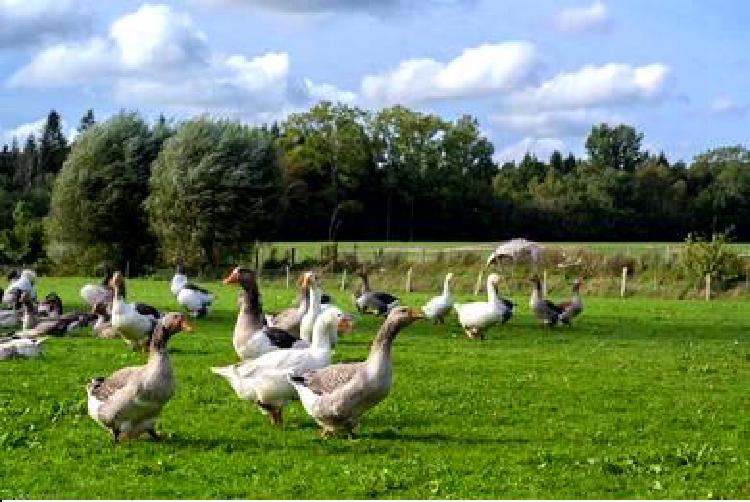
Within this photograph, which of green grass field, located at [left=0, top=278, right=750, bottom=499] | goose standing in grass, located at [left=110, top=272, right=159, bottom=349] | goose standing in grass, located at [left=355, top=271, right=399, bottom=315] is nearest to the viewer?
green grass field, located at [left=0, top=278, right=750, bottom=499]

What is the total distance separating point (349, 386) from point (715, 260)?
47.7 meters

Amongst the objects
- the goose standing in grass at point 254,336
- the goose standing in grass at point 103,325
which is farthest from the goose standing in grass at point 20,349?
the goose standing in grass at point 254,336

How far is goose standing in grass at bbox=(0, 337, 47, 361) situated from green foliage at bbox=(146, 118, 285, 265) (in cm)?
5543

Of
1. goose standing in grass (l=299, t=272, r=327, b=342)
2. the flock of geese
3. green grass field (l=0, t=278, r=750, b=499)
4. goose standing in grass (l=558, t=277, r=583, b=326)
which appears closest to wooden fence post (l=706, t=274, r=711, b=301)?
goose standing in grass (l=558, t=277, r=583, b=326)

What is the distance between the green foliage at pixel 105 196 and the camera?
8250 centimetres

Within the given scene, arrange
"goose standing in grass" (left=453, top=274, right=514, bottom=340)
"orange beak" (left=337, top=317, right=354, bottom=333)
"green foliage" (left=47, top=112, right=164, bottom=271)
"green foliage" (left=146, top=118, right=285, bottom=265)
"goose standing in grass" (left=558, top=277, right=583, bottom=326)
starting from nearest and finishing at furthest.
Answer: "orange beak" (left=337, top=317, right=354, bottom=333) < "goose standing in grass" (left=453, top=274, right=514, bottom=340) < "goose standing in grass" (left=558, top=277, right=583, bottom=326) < "green foliage" (left=146, top=118, right=285, bottom=265) < "green foliage" (left=47, top=112, right=164, bottom=271)

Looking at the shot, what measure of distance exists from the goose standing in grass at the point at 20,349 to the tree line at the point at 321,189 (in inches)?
2186

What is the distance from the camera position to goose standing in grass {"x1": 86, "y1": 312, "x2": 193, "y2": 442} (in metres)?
12.5

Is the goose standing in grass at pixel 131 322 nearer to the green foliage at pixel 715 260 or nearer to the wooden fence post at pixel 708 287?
the wooden fence post at pixel 708 287

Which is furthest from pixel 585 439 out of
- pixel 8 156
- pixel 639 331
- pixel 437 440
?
pixel 8 156

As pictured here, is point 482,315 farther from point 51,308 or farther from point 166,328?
point 166,328

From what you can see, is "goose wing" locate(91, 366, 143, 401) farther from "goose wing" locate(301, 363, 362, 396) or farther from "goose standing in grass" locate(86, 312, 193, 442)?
"goose wing" locate(301, 363, 362, 396)

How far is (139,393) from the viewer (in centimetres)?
1250

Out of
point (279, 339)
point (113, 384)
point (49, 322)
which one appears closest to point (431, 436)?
point (113, 384)
